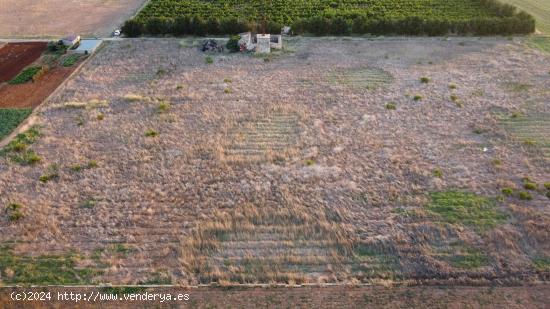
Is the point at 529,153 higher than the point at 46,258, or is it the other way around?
the point at 529,153

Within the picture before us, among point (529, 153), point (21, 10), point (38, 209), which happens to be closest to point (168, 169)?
point (38, 209)

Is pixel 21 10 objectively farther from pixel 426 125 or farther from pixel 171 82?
pixel 426 125

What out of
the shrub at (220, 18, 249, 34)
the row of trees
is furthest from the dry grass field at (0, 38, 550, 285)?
the shrub at (220, 18, 249, 34)

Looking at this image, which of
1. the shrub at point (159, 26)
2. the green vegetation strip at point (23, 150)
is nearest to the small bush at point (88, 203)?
the green vegetation strip at point (23, 150)

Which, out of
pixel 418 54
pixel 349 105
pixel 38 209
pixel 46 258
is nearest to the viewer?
pixel 46 258

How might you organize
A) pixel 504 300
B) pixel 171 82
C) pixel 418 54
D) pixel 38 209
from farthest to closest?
pixel 418 54
pixel 171 82
pixel 38 209
pixel 504 300

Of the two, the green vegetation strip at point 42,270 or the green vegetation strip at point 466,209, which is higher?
the green vegetation strip at point 466,209

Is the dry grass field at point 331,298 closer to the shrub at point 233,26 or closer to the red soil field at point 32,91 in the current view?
the red soil field at point 32,91
